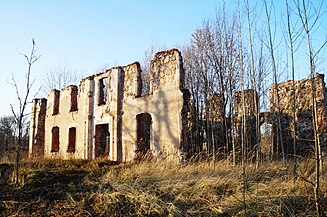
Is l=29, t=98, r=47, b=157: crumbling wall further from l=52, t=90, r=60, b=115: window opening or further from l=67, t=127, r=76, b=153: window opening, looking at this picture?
l=67, t=127, r=76, b=153: window opening

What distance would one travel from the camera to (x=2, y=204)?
20.3ft

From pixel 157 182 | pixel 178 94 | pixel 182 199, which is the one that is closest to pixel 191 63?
pixel 178 94

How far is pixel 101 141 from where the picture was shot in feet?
45.9

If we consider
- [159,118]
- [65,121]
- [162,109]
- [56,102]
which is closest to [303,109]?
[162,109]

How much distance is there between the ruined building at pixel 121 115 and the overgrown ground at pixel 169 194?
286 cm

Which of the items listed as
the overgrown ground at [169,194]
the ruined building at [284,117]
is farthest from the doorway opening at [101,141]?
the overgrown ground at [169,194]

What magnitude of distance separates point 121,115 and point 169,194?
270 inches

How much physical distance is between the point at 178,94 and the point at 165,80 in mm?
992

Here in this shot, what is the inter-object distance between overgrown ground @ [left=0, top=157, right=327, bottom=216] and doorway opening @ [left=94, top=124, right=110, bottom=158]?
5496 mm

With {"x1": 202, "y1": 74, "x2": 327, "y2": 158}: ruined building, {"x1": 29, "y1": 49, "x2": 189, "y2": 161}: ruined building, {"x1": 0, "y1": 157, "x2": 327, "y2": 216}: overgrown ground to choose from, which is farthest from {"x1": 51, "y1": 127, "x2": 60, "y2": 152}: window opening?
{"x1": 202, "y1": 74, "x2": 327, "y2": 158}: ruined building

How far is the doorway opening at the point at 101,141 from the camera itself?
44.5ft

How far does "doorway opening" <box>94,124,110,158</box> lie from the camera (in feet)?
44.5

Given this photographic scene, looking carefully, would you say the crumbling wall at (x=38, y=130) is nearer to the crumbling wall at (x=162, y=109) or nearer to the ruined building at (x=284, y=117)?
the crumbling wall at (x=162, y=109)

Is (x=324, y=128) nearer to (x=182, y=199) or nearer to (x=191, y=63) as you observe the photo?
(x=191, y=63)
